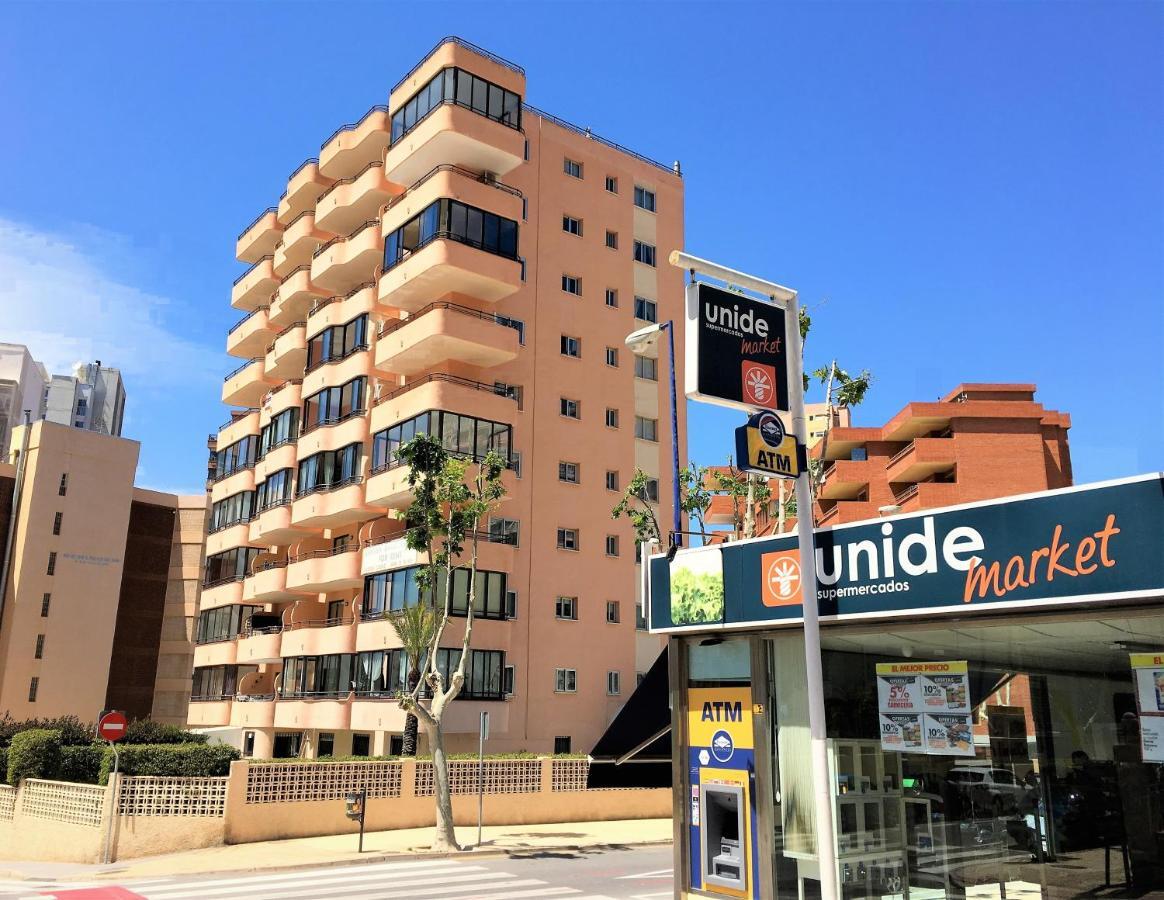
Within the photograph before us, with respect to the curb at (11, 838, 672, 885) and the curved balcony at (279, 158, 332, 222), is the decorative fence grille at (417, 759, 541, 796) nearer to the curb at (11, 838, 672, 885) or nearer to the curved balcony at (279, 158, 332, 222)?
the curb at (11, 838, 672, 885)

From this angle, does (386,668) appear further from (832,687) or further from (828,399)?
(832,687)

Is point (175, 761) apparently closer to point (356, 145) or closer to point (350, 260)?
point (350, 260)

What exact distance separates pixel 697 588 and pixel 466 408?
26.8m

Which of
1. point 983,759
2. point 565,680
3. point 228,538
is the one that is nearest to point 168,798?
point 565,680

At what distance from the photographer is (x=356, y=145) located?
45375 millimetres

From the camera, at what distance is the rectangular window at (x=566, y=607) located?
1543 inches

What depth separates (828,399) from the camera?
2862cm

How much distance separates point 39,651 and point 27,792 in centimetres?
4116

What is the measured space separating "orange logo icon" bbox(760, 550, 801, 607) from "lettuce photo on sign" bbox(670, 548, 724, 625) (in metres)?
0.65

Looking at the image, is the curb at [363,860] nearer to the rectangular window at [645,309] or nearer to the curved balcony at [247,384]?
the rectangular window at [645,309]

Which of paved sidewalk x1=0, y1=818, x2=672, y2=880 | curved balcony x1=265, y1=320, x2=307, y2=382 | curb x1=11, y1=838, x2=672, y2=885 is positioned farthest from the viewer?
curved balcony x1=265, y1=320, x2=307, y2=382

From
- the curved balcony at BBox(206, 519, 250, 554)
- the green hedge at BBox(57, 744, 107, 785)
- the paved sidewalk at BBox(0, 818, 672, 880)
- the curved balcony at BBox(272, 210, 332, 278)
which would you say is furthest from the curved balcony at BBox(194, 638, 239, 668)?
the paved sidewalk at BBox(0, 818, 672, 880)

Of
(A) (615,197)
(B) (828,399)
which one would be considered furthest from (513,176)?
(B) (828,399)

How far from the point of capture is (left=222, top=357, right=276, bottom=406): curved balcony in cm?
5391
